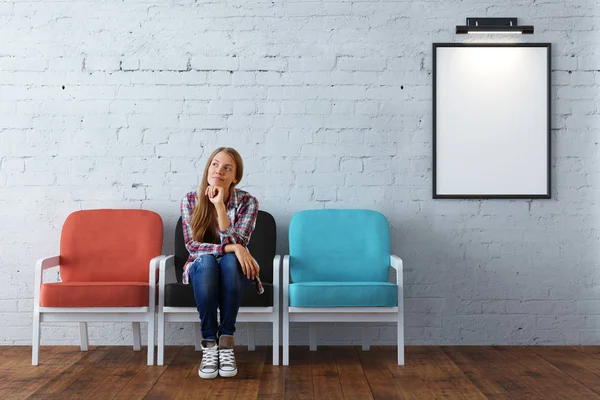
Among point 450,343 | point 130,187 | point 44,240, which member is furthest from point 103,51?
point 450,343

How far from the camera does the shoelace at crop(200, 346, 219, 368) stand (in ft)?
11.0

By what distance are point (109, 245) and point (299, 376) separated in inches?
55.3

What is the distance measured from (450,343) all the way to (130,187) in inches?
84.7

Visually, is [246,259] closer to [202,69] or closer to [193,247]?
[193,247]

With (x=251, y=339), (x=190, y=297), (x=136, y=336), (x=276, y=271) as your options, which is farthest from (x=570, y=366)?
(x=136, y=336)

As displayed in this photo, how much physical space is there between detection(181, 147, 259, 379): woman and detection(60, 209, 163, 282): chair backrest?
1.76 ft

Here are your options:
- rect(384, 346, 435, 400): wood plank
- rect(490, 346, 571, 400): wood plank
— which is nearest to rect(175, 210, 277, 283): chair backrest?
rect(384, 346, 435, 400): wood plank

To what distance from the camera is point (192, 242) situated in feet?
11.7

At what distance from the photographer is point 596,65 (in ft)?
13.9

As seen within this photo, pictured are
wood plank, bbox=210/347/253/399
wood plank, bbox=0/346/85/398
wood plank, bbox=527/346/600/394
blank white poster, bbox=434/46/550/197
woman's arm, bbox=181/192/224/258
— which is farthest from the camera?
blank white poster, bbox=434/46/550/197

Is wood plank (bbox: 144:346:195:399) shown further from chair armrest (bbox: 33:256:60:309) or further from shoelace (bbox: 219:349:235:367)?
chair armrest (bbox: 33:256:60:309)

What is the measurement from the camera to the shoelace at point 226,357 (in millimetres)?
3343

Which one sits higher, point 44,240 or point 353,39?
point 353,39

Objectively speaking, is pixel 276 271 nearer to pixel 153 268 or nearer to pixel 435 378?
pixel 153 268
